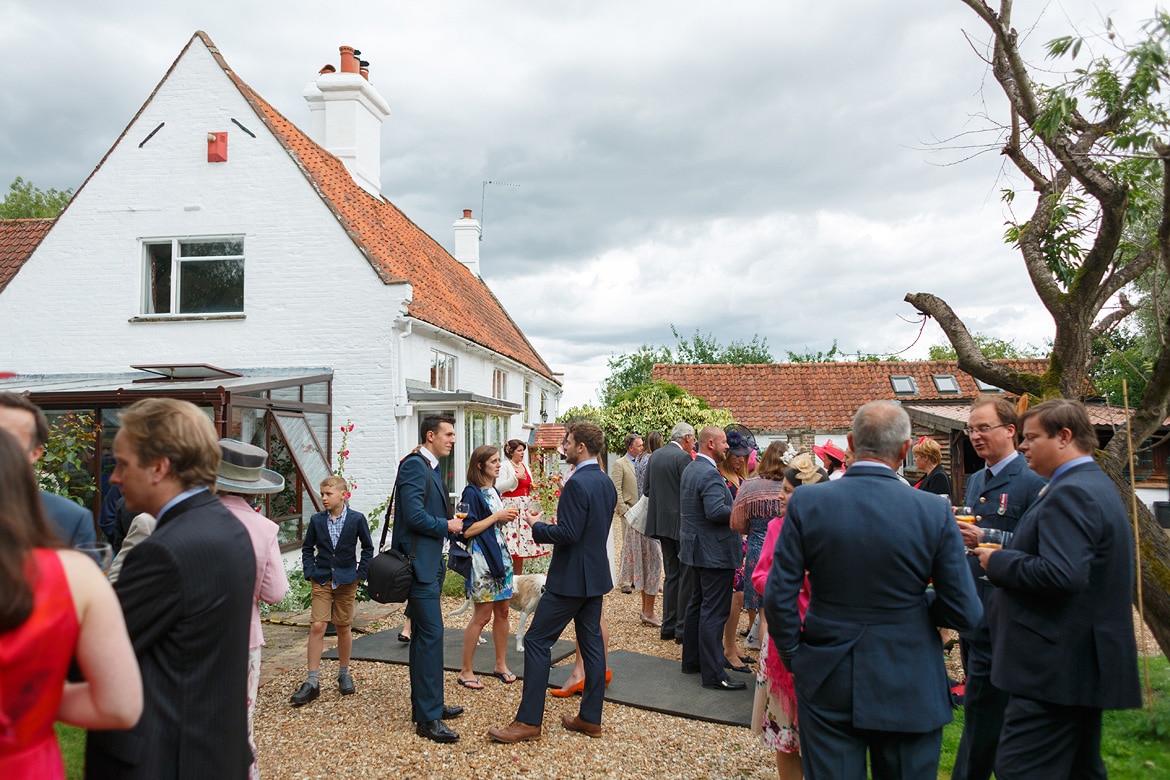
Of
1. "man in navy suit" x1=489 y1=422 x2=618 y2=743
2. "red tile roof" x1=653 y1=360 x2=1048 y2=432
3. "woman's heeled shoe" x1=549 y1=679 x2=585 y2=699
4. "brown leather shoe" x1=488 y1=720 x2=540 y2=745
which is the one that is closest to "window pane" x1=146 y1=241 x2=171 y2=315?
"woman's heeled shoe" x1=549 y1=679 x2=585 y2=699

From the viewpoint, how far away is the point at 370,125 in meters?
16.0

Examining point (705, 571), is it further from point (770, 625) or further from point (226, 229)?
point (226, 229)

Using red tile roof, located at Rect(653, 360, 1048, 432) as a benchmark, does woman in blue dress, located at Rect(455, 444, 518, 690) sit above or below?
below

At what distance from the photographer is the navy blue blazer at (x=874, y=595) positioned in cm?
300

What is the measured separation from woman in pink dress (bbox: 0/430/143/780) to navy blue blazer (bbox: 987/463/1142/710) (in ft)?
10.5

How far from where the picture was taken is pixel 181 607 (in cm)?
222

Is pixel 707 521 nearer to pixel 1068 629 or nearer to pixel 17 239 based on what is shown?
pixel 1068 629

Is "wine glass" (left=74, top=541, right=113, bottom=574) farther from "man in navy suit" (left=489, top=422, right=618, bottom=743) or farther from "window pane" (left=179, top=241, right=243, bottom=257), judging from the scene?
"window pane" (left=179, top=241, right=243, bottom=257)

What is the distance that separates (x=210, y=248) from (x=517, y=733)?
31.7 ft

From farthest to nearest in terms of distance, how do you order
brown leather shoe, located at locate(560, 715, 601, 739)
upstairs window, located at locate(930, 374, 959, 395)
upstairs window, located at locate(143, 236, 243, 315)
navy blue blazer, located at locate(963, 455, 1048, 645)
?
upstairs window, located at locate(930, 374, 959, 395), upstairs window, located at locate(143, 236, 243, 315), brown leather shoe, located at locate(560, 715, 601, 739), navy blue blazer, located at locate(963, 455, 1048, 645)

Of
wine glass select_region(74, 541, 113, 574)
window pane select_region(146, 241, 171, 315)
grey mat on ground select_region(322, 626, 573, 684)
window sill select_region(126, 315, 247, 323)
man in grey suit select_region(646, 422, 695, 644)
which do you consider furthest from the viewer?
window pane select_region(146, 241, 171, 315)

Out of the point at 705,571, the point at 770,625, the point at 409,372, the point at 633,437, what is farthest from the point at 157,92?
the point at 770,625

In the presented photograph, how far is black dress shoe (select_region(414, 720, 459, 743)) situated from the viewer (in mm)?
5277

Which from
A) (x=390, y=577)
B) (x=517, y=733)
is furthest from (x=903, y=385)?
(x=390, y=577)
